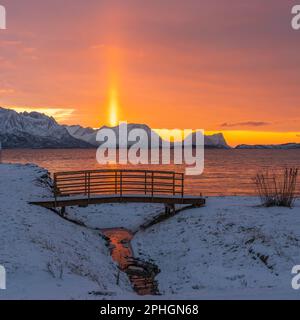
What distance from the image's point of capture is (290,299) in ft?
37.4

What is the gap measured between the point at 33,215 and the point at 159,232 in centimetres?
703

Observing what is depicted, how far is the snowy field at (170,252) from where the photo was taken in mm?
13023

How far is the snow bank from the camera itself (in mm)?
12367

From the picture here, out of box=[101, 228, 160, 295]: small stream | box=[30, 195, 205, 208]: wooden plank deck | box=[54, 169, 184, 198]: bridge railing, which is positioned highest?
box=[54, 169, 184, 198]: bridge railing

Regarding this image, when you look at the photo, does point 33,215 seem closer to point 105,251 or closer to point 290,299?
point 105,251

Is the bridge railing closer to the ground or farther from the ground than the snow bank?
farther from the ground

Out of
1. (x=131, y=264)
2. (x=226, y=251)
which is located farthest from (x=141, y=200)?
(x=226, y=251)

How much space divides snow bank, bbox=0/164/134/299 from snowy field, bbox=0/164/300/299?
3cm

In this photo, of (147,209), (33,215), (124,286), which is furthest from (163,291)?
(147,209)

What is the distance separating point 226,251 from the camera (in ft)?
61.9

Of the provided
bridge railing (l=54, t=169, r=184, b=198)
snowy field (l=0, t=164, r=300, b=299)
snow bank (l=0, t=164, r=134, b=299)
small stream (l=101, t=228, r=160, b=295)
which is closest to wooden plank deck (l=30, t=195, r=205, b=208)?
bridge railing (l=54, t=169, r=184, b=198)

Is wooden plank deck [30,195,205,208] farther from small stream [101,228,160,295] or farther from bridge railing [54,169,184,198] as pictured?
small stream [101,228,160,295]

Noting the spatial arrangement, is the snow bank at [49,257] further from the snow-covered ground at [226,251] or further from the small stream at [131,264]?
the snow-covered ground at [226,251]

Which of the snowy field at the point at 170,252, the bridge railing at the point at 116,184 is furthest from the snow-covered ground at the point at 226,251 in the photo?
the bridge railing at the point at 116,184
